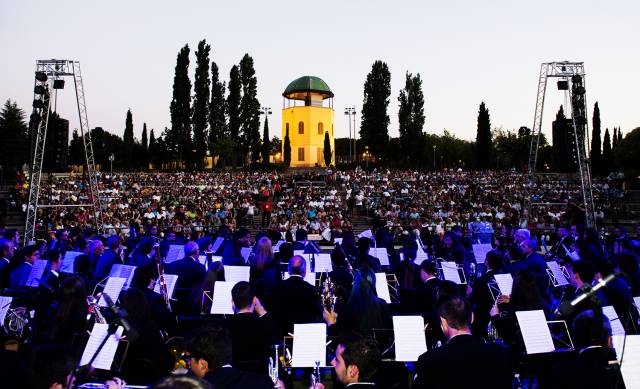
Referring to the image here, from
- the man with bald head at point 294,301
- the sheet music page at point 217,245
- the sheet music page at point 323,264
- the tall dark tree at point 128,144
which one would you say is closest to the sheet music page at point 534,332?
the man with bald head at point 294,301

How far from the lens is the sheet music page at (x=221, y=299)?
7.77 m

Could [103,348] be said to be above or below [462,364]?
below

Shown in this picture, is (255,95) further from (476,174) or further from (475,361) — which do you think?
(475,361)

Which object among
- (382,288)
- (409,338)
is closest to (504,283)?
(382,288)

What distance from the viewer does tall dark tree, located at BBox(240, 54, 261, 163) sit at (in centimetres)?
6322

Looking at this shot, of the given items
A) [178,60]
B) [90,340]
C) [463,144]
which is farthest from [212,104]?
[463,144]

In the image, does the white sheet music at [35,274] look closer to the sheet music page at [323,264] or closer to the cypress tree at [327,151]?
the sheet music page at [323,264]

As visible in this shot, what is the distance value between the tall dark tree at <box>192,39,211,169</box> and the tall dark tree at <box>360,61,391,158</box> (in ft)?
61.4

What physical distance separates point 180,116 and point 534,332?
178 ft

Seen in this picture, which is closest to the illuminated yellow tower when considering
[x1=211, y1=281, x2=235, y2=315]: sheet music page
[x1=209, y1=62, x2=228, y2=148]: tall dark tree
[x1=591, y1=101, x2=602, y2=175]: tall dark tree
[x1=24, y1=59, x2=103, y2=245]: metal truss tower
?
[x1=209, y1=62, x2=228, y2=148]: tall dark tree

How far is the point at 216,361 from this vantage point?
362 cm

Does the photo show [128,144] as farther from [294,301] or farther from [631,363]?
[631,363]

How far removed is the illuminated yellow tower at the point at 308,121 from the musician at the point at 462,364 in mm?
68592

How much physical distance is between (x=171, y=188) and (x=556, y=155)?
940 inches
